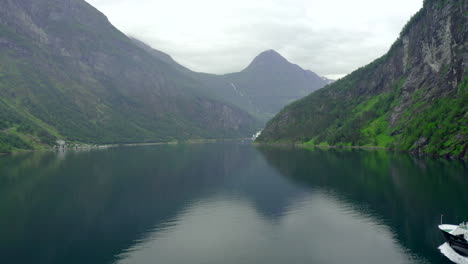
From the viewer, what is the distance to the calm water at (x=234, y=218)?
4588cm

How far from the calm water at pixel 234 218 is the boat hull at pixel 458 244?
1989mm

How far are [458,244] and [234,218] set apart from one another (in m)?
36.1

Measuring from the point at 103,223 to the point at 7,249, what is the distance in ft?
54.6

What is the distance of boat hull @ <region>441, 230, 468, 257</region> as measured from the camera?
41.6 metres

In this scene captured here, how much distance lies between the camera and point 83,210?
234ft

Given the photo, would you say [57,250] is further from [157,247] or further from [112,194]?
[112,194]

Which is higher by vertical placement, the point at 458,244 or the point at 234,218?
the point at 458,244

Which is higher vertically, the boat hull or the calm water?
the boat hull

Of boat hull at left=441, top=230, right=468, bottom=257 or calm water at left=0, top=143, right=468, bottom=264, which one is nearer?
boat hull at left=441, top=230, right=468, bottom=257

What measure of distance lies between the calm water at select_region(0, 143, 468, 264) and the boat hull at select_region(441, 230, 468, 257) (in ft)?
6.53

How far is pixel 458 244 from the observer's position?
4241 centimetres

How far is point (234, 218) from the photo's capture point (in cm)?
6519

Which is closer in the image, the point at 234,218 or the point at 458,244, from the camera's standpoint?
the point at 458,244

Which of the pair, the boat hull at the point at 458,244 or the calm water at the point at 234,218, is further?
the calm water at the point at 234,218
